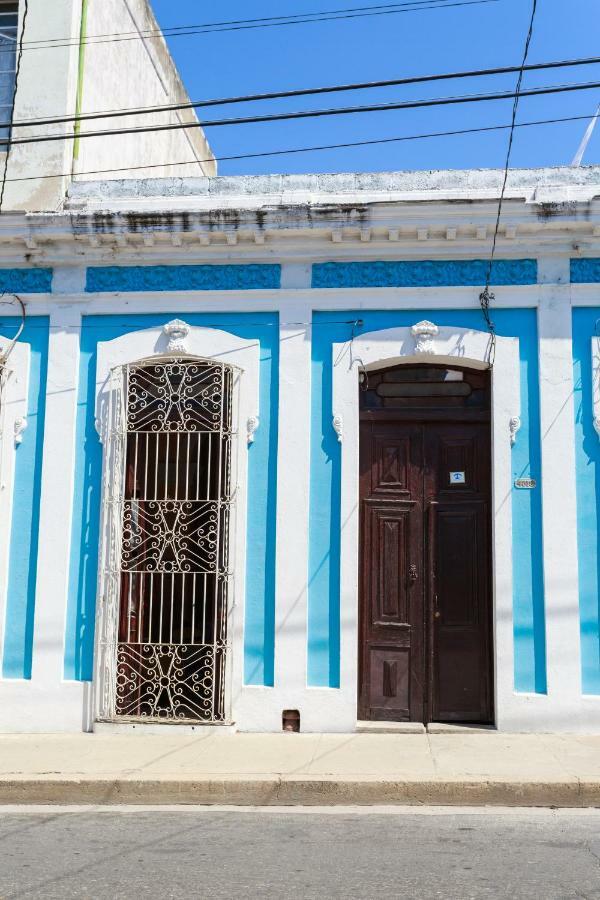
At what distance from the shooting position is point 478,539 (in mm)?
8281

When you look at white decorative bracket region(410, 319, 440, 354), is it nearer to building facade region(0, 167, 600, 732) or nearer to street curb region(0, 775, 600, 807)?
building facade region(0, 167, 600, 732)

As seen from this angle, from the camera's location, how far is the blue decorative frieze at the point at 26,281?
8812mm

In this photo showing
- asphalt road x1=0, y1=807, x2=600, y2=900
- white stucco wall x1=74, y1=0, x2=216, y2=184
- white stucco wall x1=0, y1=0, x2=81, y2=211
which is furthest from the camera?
white stucco wall x1=74, y1=0, x2=216, y2=184

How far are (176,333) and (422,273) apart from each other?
2.32m

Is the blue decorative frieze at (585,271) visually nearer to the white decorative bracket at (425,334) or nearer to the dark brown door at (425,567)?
the white decorative bracket at (425,334)

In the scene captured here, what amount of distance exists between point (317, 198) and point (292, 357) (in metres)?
1.58

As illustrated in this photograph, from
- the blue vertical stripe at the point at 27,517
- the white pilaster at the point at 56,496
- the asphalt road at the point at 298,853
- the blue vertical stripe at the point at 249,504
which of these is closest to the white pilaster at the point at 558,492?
the asphalt road at the point at 298,853

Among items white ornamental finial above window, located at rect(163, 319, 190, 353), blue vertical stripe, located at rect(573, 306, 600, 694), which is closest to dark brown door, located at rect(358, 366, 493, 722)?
blue vertical stripe, located at rect(573, 306, 600, 694)

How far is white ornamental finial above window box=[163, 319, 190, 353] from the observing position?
28.0 feet

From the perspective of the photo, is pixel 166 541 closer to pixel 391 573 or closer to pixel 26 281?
pixel 391 573

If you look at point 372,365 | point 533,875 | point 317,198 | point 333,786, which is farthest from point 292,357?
point 533,875

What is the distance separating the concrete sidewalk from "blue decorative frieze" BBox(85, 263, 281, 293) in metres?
4.05

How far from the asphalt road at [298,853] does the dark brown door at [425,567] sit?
226 centimetres

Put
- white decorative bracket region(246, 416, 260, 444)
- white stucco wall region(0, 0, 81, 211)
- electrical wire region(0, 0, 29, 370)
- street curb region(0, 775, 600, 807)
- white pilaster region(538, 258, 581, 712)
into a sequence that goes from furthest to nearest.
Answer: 1. white stucco wall region(0, 0, 81, 211)
2. electrical wire region(0, 0, 29, 370)
3. white decorative bracket region(246, 416, 260, 444)
4. white pilaster region(538, 258, 581, 712)
5. street curb region(0, 775, 600, 807)
